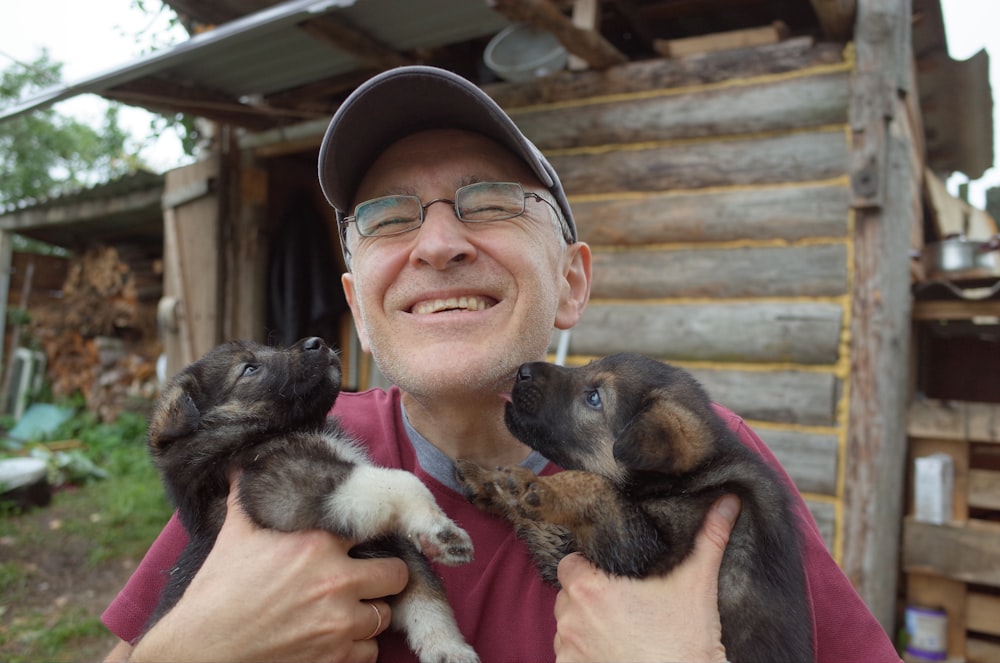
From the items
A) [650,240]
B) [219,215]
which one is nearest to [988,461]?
[650,240]

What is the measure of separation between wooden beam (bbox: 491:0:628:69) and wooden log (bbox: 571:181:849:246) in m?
1.01

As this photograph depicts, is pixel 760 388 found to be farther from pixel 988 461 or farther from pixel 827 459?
pixel 988 461

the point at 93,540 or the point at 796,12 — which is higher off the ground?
the point at 796,12

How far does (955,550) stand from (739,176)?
9.76 ft

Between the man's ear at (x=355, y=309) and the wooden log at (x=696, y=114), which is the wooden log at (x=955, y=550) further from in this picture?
the man's ear at (x=355, y=309)

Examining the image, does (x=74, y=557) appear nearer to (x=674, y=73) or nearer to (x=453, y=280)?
(x=453, y=280)

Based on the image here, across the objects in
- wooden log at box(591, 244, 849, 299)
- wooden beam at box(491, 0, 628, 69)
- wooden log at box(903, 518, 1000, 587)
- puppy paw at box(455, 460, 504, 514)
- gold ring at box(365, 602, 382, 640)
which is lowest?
wooden log at box(903, 518, 1000, 587)

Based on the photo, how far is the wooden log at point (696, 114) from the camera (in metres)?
4.62

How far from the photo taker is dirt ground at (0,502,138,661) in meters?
5.33

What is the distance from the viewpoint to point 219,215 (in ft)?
24.3

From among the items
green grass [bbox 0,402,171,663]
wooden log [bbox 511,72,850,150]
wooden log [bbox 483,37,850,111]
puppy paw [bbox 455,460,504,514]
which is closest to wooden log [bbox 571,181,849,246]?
wooden log [bbox 511,72,850,150]

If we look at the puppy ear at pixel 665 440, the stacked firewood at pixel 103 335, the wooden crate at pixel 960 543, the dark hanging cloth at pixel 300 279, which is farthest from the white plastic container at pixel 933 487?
the stacked firewood at pixel 103 335

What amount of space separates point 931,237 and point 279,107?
8.43m

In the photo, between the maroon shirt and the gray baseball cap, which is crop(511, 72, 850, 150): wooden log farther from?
the maroon shirt
